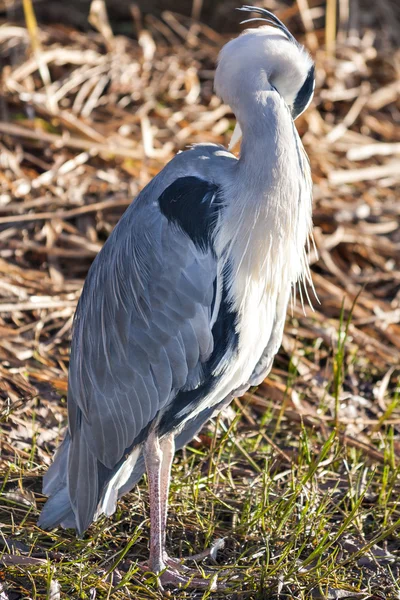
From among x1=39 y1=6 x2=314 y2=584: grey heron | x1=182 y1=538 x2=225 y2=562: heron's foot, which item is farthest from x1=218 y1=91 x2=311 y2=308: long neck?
x1=182 y1=538 x2=225 y2=562: heron's foot

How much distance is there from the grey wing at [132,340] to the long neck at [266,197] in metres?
0.13

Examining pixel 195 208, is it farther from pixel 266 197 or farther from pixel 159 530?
pixel 159 530

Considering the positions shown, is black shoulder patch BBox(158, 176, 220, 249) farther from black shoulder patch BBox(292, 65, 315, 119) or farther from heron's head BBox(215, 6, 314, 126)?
black shoulder patch BBox(292, 65, 315, 119)

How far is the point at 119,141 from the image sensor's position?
18.2 ft

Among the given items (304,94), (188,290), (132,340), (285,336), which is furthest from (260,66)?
(285,336)

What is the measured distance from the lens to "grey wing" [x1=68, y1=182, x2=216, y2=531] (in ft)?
9.19

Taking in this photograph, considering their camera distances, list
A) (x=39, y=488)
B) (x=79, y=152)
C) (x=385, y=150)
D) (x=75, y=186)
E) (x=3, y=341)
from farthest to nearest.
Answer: (x=385, y=150) → (x=79, y=152) → (x=75, y=186) → (x=3, y=341) → (x=39, y=488)

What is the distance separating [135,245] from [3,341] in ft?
4.45

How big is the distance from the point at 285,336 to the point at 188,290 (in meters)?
1.70

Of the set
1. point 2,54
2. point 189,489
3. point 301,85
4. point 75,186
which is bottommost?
point 189,489

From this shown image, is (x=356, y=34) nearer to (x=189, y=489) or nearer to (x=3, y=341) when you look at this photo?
(x=3, y=341)

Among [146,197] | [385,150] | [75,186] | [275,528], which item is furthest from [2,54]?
[275,528]

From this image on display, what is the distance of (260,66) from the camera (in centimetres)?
272

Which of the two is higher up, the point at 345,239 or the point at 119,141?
the point at 119,141
